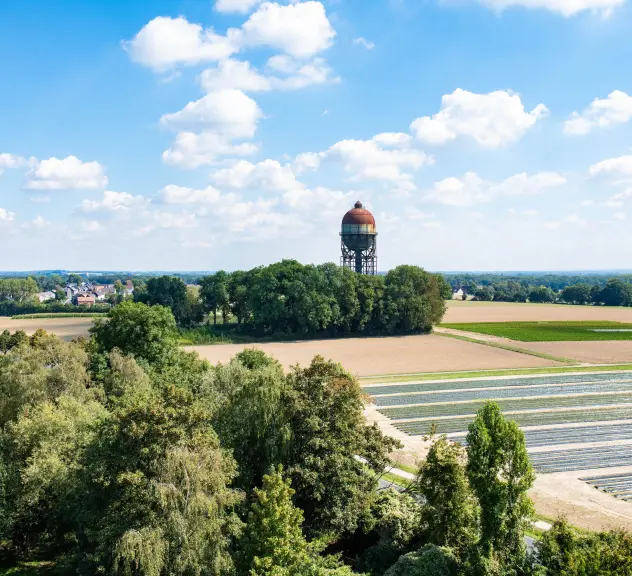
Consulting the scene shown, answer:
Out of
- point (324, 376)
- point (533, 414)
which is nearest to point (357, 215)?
point (533, 414)

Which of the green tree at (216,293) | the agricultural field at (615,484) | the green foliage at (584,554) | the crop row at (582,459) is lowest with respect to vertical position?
the agricultural field at (615,484)

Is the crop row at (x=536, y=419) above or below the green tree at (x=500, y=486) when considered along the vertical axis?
below

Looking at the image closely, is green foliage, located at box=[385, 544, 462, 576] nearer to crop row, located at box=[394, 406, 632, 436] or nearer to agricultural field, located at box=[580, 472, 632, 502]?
agricultural field, located at box=[580, 472, 632, 502]

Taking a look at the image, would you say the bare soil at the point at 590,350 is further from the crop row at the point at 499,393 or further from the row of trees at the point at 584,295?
the row of trees at the point at 584,295

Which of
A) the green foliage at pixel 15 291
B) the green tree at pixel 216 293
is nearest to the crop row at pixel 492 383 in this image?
the green tree at pixel 216 293

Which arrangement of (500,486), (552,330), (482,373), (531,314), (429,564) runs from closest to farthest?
(500,486), (429,564), (482,373), (552,330), (531,314)

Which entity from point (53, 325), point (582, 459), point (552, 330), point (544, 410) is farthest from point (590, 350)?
point (53, 325)

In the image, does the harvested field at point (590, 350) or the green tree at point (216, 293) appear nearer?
the harvested field at point (590, 350)

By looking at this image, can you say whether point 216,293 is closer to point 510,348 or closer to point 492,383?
point 510,348
